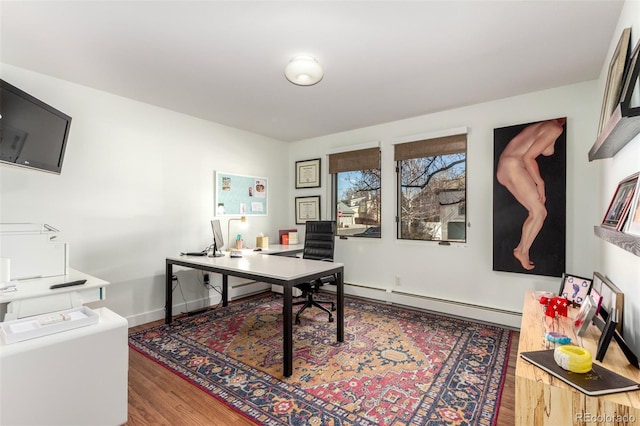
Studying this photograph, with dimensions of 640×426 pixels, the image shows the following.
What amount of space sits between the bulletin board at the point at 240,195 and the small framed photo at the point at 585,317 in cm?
388

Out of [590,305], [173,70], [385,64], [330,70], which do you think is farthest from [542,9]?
[173,70]

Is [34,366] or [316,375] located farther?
[316,375]

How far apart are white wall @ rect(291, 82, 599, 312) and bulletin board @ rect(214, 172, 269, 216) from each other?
105 cm

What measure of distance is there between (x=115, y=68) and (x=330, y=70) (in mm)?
1885

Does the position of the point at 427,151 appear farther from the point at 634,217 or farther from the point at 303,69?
the point at 634,217

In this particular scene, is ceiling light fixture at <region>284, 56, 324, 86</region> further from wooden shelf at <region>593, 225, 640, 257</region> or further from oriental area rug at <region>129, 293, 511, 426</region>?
oriental area rug at <region>129, 293, 511, 426</region>

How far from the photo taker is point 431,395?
2068 mm

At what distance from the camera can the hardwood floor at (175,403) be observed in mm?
1822

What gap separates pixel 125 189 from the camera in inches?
130

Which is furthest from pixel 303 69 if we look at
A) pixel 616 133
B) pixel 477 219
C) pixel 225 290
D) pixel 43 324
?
pixel 225 290

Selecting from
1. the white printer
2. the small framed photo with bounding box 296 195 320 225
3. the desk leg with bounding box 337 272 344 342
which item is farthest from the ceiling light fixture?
the small framed photo with bounding box 296 195 320 225

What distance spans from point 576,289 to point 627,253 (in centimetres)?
70

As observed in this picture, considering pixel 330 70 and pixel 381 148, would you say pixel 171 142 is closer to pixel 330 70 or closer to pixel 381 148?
pixel 330 70

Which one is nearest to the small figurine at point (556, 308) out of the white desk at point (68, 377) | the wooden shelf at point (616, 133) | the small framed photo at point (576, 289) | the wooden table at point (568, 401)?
the small framed photo at point (576, 289)
